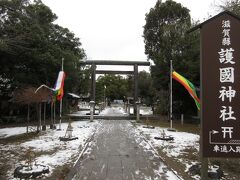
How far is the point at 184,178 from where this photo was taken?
6648 millimetres

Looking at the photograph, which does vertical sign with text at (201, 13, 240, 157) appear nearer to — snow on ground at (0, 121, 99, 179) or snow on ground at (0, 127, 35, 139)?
snow on ground at (0, 121, 99, 179)

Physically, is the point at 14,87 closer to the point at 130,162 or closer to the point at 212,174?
the point at 130,162

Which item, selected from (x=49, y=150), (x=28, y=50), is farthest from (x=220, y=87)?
(x=28, y=50)

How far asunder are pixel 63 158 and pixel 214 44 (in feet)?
20.1

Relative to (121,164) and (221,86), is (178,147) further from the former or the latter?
(221,86)

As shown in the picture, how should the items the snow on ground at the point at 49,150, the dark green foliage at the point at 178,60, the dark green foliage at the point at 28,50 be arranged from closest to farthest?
the snow on ground at the point at 49,150
the dark green foliage at the point at 28,50
the dark green foliage at the point at 178,60

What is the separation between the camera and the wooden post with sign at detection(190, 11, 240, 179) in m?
4.84

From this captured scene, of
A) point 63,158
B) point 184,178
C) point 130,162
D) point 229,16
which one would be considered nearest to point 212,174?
point 184,178

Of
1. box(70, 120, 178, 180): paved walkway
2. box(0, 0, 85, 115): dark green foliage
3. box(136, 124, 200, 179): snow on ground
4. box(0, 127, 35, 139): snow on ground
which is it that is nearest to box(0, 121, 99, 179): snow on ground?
box(70, 120, 178, 180): paved walkway

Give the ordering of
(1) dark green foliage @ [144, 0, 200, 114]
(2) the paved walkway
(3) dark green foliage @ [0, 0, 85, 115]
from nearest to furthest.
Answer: (2) the paved walkway
(3) dark green foliage @ [0, 0, 85, 115]
(1) dark green foliage @ [144, 0, 200, 114]

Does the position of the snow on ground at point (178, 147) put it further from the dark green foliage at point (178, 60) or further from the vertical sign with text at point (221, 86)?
the dark green foliage at point (178, 60)

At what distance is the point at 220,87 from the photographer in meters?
4.91

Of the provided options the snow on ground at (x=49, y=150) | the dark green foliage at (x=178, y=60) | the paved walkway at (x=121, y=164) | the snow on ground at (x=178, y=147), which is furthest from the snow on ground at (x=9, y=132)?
the dark green foliage at (x=178, y=60)

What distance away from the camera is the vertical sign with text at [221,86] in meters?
4.84
